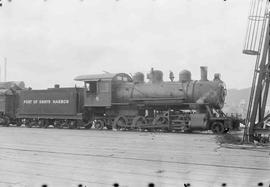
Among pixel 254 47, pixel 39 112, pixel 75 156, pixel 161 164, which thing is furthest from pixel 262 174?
pixel 39 112

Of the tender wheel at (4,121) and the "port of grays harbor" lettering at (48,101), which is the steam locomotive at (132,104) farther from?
the tender wheel at (4,121)

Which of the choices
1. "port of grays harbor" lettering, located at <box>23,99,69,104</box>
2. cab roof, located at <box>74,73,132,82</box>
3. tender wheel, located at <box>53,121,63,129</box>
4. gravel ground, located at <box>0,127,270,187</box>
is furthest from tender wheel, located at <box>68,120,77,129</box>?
gravel ground, located at <box>0,127,270,187</box>

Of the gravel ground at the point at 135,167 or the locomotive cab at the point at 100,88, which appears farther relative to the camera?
the locomotive cab at the point at 100,88

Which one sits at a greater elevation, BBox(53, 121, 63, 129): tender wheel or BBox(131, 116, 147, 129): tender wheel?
BBox(131, 116, 147, 129): tender wheel

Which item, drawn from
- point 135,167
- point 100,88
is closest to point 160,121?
point 100,88

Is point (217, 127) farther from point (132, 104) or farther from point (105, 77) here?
point (105, 77)

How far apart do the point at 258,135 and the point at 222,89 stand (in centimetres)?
890

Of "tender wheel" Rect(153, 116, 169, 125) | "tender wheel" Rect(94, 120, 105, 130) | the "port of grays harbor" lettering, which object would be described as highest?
the "port of grays harbor" lettering

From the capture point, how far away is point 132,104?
21.5 m

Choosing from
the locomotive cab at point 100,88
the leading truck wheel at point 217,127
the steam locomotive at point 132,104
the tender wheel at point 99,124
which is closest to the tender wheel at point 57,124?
the steam locomotive at point 132,104

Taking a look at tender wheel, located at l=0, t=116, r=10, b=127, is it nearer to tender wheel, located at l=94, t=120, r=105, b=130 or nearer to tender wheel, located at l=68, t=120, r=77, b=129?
tender wheel, located at l=68, t=120, r=77, b=129

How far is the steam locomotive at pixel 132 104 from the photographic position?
64.2ft

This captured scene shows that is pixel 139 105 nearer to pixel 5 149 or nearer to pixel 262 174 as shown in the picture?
pixel 5 149

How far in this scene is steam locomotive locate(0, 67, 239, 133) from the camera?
19.6 meters
